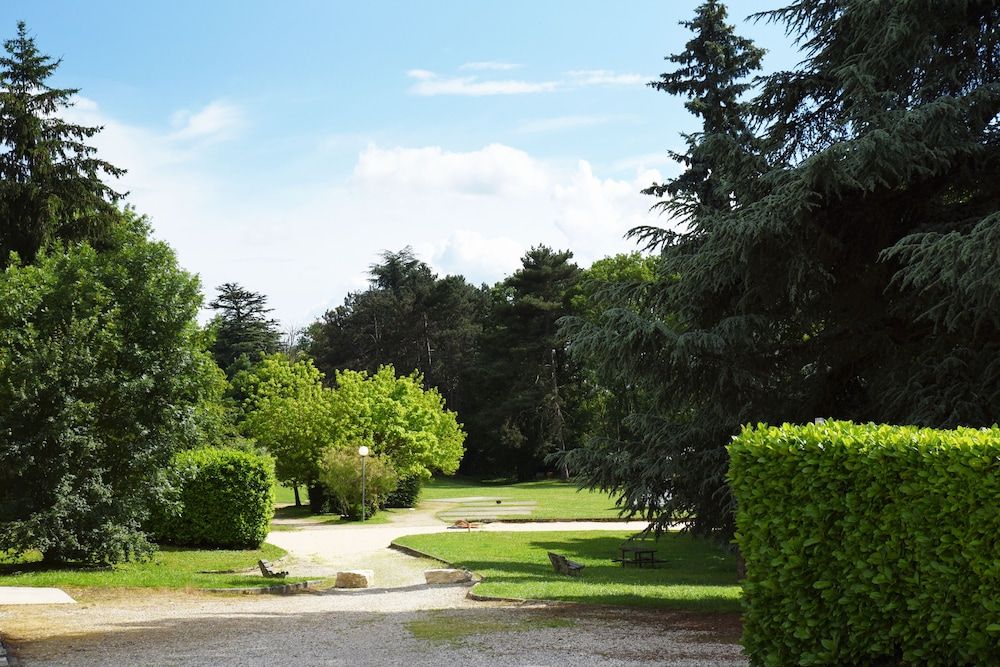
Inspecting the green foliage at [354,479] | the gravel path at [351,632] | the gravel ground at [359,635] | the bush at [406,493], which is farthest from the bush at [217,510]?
the bush at [406,493]

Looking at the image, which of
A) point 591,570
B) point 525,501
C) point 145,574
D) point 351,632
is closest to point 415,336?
point 525,501

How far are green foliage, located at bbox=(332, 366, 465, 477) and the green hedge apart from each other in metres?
25.5

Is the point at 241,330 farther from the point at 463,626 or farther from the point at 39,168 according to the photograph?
the point at 463,626

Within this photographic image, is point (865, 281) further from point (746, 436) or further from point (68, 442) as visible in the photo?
point (68, 442)

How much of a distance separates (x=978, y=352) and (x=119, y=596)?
11826 mm

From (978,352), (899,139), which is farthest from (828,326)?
(899,139)

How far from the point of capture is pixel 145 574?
51.1 feet

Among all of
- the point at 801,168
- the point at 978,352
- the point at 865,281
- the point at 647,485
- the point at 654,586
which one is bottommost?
the point at 654,586

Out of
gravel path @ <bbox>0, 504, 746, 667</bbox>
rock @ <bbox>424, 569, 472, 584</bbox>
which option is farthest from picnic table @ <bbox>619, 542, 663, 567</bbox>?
gravel path @ <bbox>0, 504, 746, 667</bbox>

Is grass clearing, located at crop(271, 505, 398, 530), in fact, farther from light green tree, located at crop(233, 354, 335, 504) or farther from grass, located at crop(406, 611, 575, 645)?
grass, located at crop(406, 611, 575, 645)

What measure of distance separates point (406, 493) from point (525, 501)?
594 centimetres

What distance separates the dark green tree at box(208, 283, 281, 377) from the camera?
2504 inches

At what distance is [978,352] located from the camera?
9891mm

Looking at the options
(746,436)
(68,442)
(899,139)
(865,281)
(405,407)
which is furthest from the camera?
(405,407)
